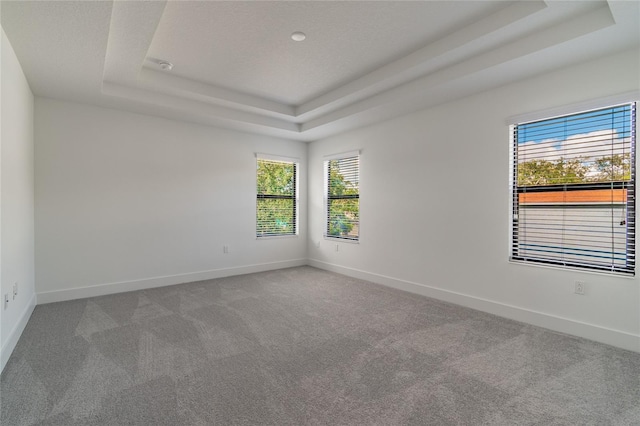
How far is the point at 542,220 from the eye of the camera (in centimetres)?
333

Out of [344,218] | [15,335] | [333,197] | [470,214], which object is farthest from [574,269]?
[15,335]

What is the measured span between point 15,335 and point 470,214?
4.73 meters

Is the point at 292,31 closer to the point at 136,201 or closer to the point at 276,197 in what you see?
the point at 136,201

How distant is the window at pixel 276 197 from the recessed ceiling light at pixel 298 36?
294 centimetres

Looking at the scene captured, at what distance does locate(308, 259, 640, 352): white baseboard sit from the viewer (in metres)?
2.78

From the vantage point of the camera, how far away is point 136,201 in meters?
4.56

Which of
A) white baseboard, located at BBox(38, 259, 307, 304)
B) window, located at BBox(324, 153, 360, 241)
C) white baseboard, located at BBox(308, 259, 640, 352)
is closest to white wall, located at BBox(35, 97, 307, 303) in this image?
white baseboard, located at BBox(38, 259, 307, 304)

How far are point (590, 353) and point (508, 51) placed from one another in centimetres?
270

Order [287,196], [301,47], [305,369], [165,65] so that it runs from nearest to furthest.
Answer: [305,369], [301,47], [165,65], [287,196]

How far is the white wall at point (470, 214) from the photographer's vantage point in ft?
9.49

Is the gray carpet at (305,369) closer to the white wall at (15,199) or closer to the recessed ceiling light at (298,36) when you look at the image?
the white wall at (15,199)

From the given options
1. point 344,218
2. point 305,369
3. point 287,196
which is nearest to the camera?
point 305,369

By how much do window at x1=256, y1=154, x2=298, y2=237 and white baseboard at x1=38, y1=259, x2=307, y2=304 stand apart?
2.02 ft

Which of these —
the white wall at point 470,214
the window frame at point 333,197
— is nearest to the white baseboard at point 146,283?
the window frame at point 333,197
